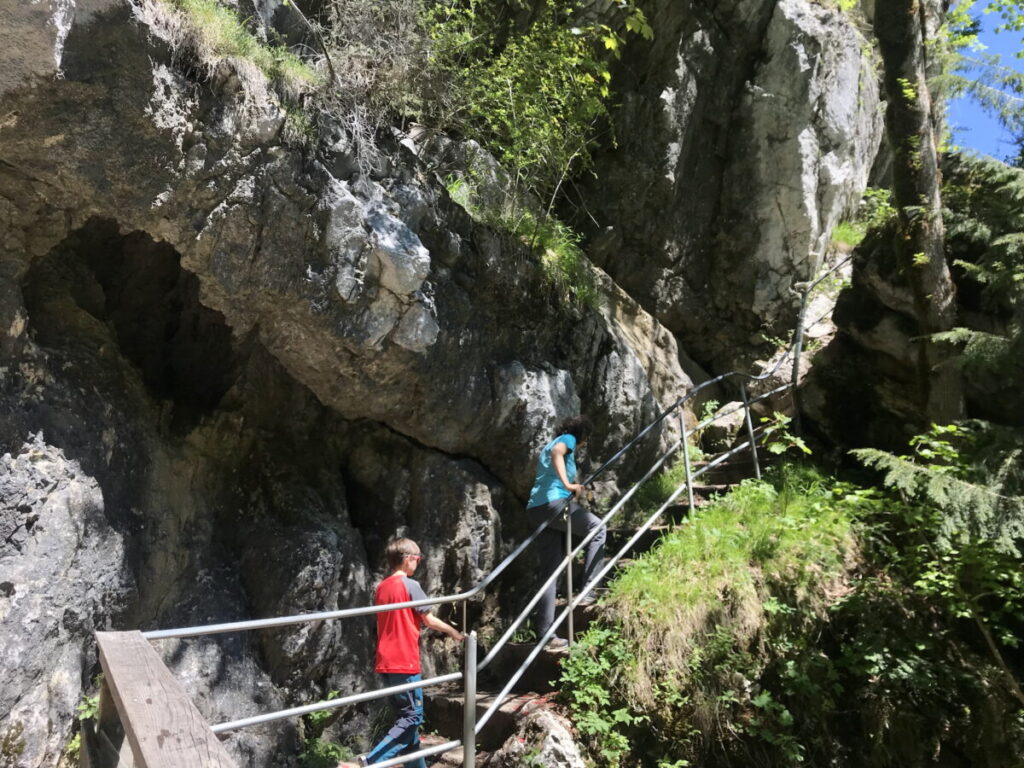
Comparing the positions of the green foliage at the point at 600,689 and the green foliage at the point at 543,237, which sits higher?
the green foliage at the point at 543,237

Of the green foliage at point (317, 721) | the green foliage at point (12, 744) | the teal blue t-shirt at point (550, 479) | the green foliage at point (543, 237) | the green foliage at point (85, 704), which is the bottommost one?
the green foliage at point (317, 721)

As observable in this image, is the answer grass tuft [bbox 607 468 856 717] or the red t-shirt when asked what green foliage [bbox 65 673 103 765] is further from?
grass tuft [bbox 607 468 856 717]

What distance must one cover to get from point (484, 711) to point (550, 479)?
1.73m

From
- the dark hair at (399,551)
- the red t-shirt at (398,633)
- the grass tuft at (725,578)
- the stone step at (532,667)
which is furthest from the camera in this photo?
the stone step at (532,667)

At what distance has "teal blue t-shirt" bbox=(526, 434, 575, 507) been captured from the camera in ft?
19.4

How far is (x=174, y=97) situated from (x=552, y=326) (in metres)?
4.26

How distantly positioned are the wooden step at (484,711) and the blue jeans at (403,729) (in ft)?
2.45

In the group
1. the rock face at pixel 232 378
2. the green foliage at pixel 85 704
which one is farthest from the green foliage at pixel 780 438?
the green foliage at pixel 85 704

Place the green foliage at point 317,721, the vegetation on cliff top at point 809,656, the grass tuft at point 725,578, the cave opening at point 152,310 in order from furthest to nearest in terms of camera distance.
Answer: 1. the cave opening at point 152,310
2. the green foliage at point 317,721
3. the grass tuft at point 725,578
4. the vegetation on cliff top at point 809,656

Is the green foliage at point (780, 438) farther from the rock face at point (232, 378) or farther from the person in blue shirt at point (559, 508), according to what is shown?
the person in blue shirt at point (559, 508)

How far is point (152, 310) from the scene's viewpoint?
636 cm

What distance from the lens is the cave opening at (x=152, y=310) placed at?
5.98 metres

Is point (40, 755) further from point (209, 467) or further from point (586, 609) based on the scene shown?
point (586, 609)

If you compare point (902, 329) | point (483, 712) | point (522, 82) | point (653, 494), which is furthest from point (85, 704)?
point (902, 329)
